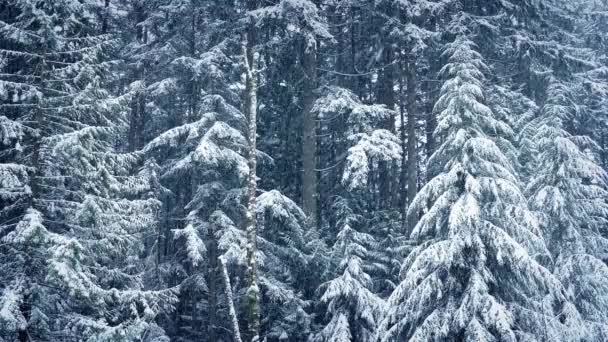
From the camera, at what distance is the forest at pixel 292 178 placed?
11.7m

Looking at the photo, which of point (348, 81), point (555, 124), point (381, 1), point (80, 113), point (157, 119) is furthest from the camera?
point (348, 81)

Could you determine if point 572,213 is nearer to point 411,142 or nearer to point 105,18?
point 411,142

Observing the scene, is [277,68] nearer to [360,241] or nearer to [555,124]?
[360,241]

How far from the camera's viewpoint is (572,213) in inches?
682

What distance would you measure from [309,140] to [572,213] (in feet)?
31.0

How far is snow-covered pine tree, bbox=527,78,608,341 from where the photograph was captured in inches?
650

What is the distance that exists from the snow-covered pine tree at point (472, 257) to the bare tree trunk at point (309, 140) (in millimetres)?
7048

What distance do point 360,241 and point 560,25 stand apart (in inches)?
693

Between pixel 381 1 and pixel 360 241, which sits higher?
pixel 381 1

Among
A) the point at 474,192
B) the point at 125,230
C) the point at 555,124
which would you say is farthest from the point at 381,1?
the point at 125,230

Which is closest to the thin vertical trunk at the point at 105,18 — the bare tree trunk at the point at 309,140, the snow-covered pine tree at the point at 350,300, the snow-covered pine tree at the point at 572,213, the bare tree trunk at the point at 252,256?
the bare tree trunk at the point at 309,140

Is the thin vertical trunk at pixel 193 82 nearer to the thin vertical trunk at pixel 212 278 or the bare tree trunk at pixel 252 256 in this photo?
the thin vertical trunk at pixel 212 278

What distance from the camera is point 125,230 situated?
46.2ft

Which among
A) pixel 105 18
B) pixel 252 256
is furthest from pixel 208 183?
pixel 105 18
